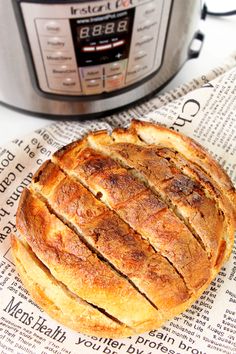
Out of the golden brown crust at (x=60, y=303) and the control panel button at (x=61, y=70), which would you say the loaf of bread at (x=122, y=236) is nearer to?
the golden brown crust at (x=60, y=303)

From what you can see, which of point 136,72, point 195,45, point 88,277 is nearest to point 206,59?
point 195,45

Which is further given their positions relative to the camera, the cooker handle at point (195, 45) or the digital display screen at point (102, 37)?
the cooker handle at point (195, 45)

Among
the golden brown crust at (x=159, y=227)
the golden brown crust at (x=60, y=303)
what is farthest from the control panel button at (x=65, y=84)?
the golden brown crust at (x=60, y=303)

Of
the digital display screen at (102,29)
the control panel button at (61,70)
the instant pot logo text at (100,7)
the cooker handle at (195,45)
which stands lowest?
the cooker handle at (195,45)

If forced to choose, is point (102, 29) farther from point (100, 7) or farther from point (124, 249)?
point (124, 249)

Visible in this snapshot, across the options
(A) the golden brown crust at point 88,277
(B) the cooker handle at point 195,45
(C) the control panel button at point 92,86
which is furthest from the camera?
(B) the cooker handle at point 195,45

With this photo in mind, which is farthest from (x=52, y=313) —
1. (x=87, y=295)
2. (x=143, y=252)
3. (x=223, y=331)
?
(x=223, y=331)
